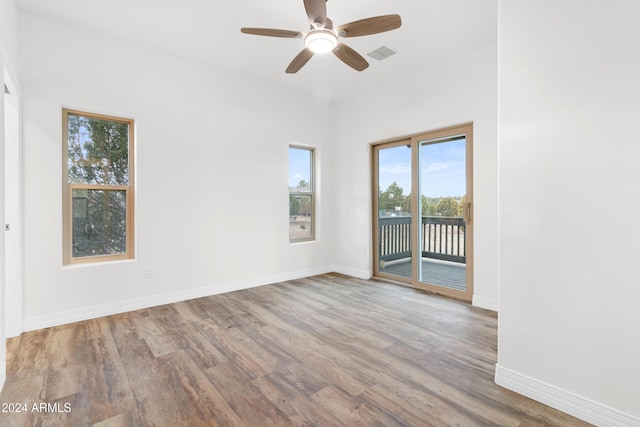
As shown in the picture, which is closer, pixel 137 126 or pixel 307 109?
pixel 137 126

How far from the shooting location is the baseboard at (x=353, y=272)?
4840mm

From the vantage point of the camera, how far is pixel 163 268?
11.8 feet

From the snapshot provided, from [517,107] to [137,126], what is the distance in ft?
12.1

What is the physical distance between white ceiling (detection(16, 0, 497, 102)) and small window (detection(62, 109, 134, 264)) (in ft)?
3.21

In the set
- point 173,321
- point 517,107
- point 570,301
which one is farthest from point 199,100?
point 570,301

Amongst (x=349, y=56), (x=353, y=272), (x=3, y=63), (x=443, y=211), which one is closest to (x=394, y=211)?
(x=443, y=211)

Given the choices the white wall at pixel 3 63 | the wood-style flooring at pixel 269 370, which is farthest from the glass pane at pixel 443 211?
the white wall at pixel 3 63

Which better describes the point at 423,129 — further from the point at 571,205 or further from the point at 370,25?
the point at 571,205

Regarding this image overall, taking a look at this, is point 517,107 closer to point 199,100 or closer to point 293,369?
point 293,369

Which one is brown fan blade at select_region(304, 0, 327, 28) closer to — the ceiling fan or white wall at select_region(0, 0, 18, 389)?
the ceiling fan

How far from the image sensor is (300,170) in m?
5.13

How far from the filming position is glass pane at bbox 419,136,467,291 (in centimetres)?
387

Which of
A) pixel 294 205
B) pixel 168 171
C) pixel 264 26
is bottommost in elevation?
pixel 294 205

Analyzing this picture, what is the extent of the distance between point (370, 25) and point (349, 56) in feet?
1.42
